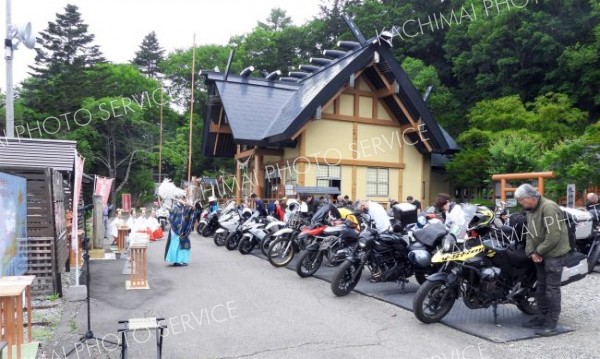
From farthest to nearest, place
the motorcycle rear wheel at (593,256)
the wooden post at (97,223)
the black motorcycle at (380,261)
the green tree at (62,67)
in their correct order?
the green tree at (62,67)
the wooden post at (97,223)
the motorcycle rear wheel at (593,256)
the black motorcycle at (380,261)

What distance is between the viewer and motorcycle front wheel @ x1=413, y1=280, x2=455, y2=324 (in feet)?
18.9

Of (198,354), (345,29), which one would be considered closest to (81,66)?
(345,29)

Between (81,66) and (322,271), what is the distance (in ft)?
114

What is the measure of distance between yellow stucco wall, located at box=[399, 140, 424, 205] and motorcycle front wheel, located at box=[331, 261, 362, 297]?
1301cm

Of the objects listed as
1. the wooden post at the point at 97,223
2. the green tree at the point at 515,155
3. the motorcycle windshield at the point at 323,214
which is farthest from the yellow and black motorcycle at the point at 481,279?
the green tree at the point at 515,155

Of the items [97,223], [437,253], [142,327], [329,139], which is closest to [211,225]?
[329,139]

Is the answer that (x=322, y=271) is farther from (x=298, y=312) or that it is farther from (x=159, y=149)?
(x=159, y=149)

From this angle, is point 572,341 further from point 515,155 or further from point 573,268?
point 515,155

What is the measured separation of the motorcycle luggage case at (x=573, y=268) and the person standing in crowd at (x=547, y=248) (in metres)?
0.18

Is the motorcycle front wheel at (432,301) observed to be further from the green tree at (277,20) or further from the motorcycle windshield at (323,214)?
the green tree at (277,20)

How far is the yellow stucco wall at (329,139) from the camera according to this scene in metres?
18.5

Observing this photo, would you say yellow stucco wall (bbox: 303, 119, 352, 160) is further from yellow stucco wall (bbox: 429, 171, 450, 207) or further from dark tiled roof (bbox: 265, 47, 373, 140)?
yellow stucco wall (bbox: 429, 171, 450, 207)

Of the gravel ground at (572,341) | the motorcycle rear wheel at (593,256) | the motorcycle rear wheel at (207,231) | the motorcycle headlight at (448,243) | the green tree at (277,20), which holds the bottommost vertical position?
the motorcycle rear wheel at (207,231)

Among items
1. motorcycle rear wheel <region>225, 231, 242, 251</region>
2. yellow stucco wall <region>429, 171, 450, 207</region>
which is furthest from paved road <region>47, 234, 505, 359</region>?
yellow stucco wall <region>429, 171, 450, 207</region>
